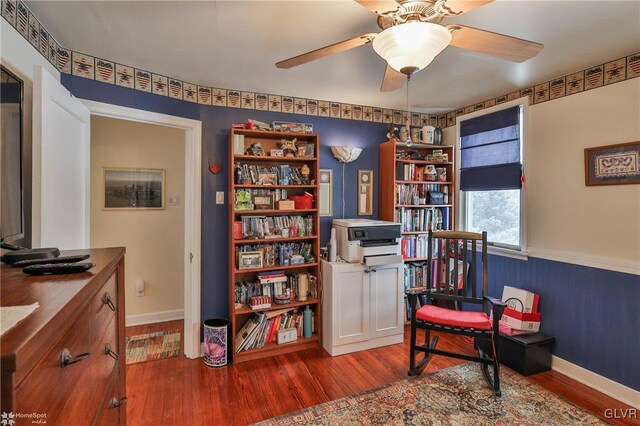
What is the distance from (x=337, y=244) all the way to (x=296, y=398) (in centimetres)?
141

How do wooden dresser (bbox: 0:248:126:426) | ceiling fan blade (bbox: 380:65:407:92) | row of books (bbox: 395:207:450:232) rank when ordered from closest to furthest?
1. wooden dresser (bbox: 0:248:126:426)
2. ceiling fan blade (bbox: 380:65:407:92)
3. row of books (bbox: 395:207:450:232)

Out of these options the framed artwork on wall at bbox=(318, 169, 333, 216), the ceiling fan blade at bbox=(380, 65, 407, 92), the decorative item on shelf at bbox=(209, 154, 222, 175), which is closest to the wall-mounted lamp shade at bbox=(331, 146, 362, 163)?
the framed artwork on wall at bbox=(318, 169, 333, 216)

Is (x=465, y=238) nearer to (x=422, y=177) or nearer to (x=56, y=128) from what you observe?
(x=422, y=177)

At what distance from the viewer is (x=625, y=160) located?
222cm

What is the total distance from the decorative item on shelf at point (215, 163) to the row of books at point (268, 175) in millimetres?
162

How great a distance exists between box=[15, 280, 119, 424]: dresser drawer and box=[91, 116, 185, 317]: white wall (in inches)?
108

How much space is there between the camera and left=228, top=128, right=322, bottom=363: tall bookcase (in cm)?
282

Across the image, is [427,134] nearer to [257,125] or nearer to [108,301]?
[257,125]

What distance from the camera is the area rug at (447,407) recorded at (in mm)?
2018

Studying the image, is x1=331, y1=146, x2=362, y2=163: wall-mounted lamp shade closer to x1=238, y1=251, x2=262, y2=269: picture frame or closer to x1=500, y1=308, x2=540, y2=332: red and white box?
x1=238, y1=251, x2=262, y2=269: picture frame

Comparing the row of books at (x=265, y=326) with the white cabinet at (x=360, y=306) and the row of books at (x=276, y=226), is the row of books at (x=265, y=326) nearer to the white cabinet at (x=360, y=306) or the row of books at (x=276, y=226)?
the white cabinet at (x=360, y=306)

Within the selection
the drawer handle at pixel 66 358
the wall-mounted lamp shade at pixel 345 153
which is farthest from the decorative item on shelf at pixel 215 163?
the drawer handle at pixel 66 358

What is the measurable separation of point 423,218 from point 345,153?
3.81 ft

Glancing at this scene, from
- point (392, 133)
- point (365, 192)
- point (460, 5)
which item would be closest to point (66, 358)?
point (460, 5)
